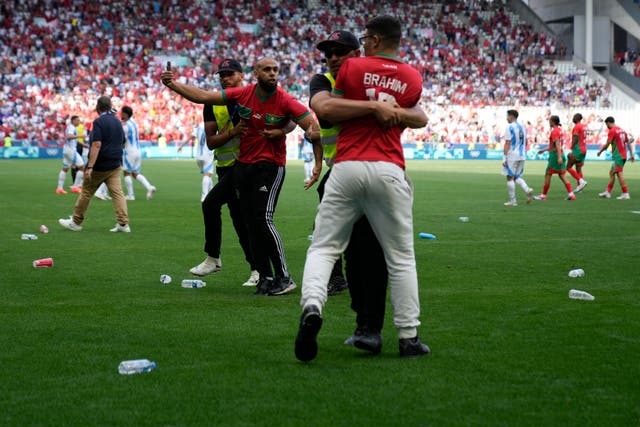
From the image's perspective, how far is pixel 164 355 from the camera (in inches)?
233

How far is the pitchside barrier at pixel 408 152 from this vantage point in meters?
48.8

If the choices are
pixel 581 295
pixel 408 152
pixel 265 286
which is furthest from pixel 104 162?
pixel 408 152

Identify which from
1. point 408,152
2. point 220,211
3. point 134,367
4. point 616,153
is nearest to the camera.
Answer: point 134,367

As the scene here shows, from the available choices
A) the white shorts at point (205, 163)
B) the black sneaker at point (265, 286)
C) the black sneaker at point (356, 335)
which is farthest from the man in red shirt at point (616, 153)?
the black sneaker at point (356, 335)

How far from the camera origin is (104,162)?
14.5 metres

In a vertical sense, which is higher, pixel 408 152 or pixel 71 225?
pixel 408 152

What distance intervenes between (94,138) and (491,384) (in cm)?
1047

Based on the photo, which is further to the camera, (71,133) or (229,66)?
(71,133)

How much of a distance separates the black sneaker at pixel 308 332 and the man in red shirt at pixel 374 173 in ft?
0.04

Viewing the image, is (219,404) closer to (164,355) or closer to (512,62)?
(164,355)

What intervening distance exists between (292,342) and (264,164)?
8.95 ft

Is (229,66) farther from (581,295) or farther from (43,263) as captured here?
(581,295)

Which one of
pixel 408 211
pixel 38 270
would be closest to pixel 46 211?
pixel 38 270

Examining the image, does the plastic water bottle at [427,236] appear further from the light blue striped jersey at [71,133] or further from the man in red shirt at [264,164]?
the light blue striped jersey at [71,133]
